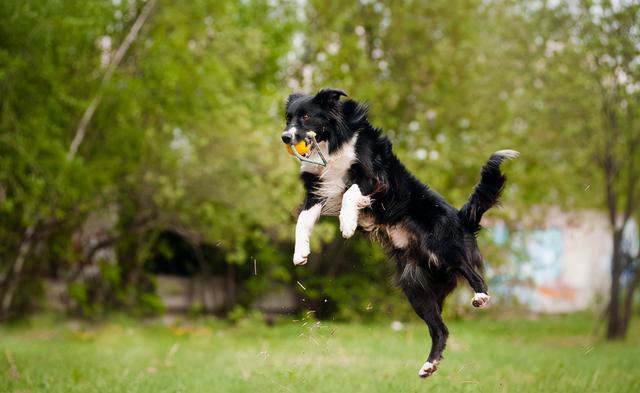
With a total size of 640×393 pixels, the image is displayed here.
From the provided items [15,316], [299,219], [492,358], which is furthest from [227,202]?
[299,219]

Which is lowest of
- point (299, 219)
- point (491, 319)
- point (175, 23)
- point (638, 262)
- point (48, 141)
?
point (491, 319)

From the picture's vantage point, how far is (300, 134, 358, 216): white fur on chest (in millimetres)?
4562

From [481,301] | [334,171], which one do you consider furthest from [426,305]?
[334,171]

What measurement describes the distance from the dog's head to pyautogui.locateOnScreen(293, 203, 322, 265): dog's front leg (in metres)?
0.38

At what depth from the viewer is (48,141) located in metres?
10.0

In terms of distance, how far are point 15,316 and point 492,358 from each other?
8632mm

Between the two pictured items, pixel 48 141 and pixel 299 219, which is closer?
pixel 299 219

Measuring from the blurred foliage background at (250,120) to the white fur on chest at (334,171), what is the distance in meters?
5.18

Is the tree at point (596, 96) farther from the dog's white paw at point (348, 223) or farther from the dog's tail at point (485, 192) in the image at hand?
the dog's white paw at point (348, 223)

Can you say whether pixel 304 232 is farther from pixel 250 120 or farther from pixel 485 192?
pixel 250 120

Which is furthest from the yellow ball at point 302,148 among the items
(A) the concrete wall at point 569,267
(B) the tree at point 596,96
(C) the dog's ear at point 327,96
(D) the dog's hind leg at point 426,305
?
(A) the concrete wall at point 569,267

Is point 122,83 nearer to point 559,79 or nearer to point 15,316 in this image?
point 15,316

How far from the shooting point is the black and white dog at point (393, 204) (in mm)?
4516

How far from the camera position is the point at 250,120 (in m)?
13.1
